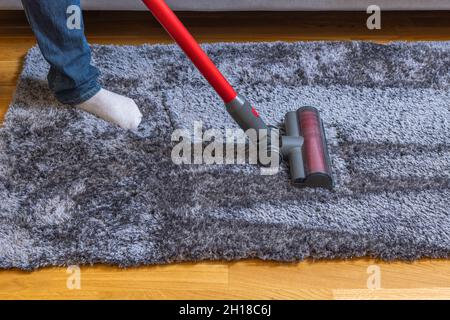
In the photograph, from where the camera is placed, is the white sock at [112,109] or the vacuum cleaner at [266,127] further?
the white sock at [112,109]

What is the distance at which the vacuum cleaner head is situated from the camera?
114 cm

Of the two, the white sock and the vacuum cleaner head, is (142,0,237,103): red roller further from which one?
the white sock

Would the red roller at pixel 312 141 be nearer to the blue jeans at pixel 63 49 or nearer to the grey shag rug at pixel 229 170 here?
the grey shag rug at pixel 229 170

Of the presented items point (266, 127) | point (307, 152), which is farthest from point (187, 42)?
point (307, 152)

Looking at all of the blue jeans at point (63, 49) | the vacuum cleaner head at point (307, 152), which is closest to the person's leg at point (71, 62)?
the blue jeans at point (63, 49)

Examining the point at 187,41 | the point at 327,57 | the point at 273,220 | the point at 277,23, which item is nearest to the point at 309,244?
the point at 273,220

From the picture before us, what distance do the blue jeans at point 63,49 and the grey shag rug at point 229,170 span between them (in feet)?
0.24

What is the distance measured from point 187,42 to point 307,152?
36 centimetres

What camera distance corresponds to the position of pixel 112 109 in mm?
1303

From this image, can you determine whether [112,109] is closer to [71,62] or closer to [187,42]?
[71,62]

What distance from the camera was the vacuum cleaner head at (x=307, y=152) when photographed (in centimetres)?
114

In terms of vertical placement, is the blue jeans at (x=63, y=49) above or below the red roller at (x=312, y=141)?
above

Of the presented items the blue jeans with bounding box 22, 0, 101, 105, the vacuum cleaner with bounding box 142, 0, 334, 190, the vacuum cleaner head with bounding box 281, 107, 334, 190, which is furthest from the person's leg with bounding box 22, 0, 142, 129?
the vacuum cleaner head with bounding box 281, 107, 334, 190

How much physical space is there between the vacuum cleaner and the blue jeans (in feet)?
0.71
